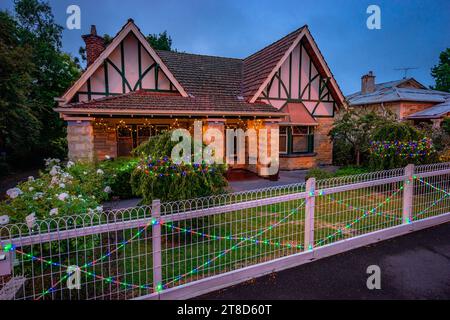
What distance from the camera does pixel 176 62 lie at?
53.2ft

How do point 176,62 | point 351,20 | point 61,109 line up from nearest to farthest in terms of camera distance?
point 61,109 < point 176,62 < point 351,20

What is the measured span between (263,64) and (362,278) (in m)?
13.4

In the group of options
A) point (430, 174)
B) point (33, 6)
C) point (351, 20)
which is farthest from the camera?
point (351, 20)

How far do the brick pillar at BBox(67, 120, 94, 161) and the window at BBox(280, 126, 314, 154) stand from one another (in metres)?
9.88

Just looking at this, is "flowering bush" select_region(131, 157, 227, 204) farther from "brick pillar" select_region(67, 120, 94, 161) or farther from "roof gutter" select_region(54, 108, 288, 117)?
"brick pillar" select_region(67, 120, 94, 161)

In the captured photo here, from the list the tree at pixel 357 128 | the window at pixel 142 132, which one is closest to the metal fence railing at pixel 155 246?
the tree at pixel 357 128

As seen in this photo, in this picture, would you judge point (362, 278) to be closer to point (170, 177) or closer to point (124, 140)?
point (170, 177)

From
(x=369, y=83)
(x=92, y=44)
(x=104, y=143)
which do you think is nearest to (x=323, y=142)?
(x=104, y=143)

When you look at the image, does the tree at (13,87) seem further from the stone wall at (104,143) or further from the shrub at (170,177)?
the shrub at (170,177)

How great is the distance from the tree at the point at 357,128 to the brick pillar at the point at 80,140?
1220 cm
